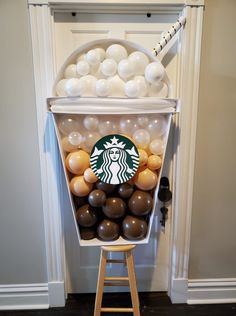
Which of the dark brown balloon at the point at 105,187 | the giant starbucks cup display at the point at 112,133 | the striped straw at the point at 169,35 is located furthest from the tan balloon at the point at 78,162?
the striped straw at the point at 169,35

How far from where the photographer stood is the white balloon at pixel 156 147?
138 centimetres

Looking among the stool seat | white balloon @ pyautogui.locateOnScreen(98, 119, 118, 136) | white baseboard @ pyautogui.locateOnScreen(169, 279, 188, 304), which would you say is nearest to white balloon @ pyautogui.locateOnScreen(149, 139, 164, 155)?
white balloon @ pyautogui.locateOnScreen(98, 119, 118, 136)

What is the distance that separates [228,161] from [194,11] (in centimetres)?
92

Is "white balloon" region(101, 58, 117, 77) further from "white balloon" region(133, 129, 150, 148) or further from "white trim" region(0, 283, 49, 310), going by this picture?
"white trim" region(0, 283, 49, 310)

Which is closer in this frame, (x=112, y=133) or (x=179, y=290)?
(x=112, y=133)

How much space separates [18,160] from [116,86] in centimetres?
78

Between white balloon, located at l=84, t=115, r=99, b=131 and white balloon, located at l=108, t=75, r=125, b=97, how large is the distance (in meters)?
0.16

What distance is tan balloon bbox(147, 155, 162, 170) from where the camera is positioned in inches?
53.5

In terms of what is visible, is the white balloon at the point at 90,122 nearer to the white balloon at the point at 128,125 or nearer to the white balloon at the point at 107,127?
the white balloon at the point at 107,127

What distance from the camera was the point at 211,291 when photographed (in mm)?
1773

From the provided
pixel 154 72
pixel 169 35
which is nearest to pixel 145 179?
pixel 154 72

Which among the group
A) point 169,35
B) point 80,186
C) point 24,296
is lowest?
point 24,296

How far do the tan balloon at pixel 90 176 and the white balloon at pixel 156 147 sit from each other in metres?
0.35

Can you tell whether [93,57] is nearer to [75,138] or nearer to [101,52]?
[101,52]
